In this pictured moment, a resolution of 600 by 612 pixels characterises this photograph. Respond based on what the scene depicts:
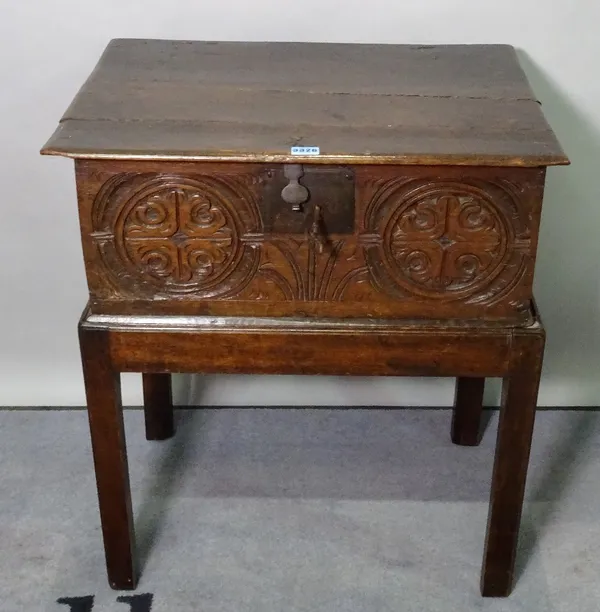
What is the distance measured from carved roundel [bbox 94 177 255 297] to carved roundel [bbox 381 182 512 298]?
198 millimetres

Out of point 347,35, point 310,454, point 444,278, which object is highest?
point 347,35

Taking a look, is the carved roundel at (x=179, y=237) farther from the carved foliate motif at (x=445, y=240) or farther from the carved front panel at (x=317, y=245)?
the carved foliate motif at (x=445, y=240)

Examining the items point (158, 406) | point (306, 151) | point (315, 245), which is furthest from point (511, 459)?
point (158, 406)

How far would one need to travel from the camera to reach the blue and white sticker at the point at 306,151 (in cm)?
114

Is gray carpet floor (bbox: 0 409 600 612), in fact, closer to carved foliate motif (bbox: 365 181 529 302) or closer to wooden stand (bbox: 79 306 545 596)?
wooden stand (bbox: 79 306 545 596)

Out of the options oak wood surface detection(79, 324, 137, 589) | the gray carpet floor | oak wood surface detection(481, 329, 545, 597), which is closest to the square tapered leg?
the gray carpet floor

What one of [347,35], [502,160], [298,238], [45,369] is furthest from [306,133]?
[45,369]

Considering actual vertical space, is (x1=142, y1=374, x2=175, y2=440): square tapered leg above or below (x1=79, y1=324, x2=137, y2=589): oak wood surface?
below

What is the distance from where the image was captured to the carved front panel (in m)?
1.19

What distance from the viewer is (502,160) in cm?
114

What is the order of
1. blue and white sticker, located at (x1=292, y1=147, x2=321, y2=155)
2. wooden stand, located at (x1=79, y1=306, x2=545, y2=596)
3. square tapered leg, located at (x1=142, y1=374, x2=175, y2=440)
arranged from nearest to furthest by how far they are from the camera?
blue and white sticker, located at (x1=292, y1=147, x2=321, y2=155) → wooden stand, located at (x1=79, y1=306, x2=545, y2=596) → square tapered leg, located at (x1=142, y1=374, x2=175, y2=440)

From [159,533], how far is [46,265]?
560 millimetres

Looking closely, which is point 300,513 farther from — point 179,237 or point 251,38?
point 251,38

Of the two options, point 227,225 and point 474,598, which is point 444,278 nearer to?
point 227,225
